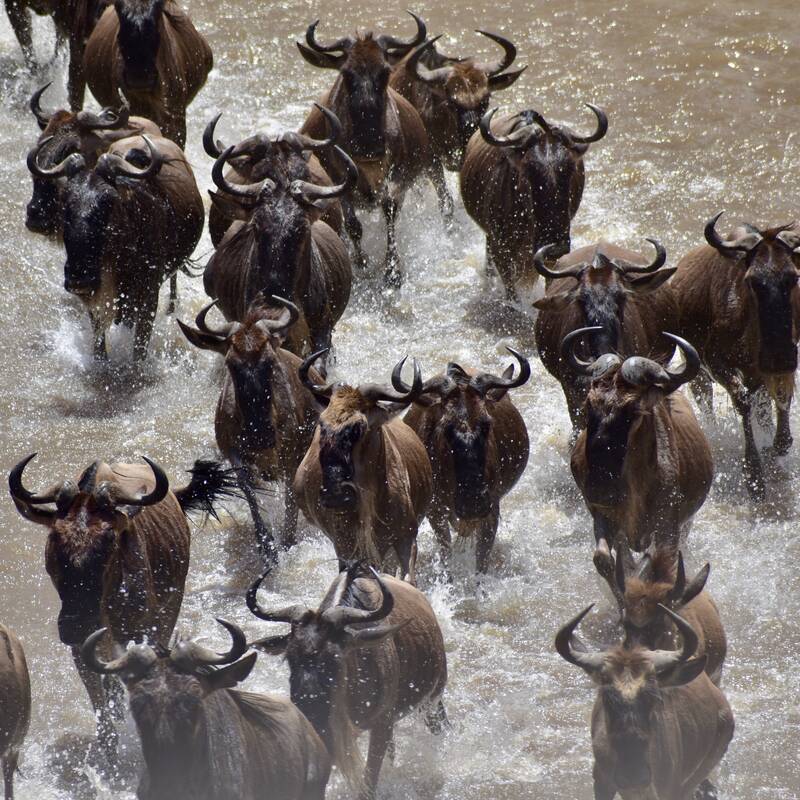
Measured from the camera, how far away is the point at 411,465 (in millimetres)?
8984

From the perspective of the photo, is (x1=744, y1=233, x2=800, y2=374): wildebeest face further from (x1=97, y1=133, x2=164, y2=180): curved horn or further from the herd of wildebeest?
(x1=97, y1=133, x2=164, y2=180): curved horn

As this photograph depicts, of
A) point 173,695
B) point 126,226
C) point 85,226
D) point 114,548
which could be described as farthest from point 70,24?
point 173,695

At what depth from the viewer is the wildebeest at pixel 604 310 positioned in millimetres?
10266

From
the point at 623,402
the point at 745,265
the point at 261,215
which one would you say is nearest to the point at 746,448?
the point at 745,265

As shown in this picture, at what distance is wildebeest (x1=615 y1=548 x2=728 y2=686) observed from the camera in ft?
23.7

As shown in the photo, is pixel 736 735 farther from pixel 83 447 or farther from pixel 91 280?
pixel 91 280

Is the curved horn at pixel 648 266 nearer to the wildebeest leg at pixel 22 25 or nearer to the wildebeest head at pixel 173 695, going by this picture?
the wildebeest head at pixel 173 695

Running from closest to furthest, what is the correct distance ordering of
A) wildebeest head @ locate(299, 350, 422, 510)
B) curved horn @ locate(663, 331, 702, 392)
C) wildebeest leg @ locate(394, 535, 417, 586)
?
1. wildebeest head @ locate(299, 350, 422, 510)
2. curved horn @ locate(663, 331, 702, 392)
3. wildebeest leg @ locate(394, 535, 417, 586)

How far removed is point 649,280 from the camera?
410 inches

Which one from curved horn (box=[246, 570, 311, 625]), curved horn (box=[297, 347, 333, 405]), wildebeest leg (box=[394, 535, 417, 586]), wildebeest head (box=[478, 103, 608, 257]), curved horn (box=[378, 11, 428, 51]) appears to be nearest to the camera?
curved horn (box=[246, 570, 311, 625])

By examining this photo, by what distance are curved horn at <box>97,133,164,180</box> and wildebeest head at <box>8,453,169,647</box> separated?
4.26 m

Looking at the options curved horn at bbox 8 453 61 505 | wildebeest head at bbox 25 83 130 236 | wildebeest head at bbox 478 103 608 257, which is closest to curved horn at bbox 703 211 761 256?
wildebeest head at bbox 478 103 608 257

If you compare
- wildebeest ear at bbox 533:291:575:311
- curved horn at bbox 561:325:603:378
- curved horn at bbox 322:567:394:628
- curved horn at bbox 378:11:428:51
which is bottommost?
curved horn at bbox 378:11:428:51

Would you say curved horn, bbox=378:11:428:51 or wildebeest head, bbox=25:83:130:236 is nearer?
wildebeest head, bbox=25:83:130:236
